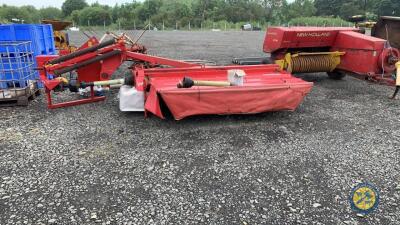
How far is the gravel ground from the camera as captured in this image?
252 cm

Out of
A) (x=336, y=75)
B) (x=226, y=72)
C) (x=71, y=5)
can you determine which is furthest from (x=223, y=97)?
(x=71, y=5)

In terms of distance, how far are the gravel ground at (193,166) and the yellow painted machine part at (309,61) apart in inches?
70.7

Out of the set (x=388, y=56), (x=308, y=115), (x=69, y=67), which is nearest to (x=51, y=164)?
(x=69, y=67)

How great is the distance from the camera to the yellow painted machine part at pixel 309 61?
6.40 meters

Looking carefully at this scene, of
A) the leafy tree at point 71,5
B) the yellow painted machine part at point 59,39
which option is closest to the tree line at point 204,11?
the leafy tree at point 71,5

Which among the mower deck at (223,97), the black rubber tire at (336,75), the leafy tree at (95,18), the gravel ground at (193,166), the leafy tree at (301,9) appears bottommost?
the gravel ground at (193,166)

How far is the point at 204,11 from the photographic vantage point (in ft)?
201

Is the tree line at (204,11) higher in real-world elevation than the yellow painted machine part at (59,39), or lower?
higher

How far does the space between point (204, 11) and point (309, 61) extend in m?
57.6

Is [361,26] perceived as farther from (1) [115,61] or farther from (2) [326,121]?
(1) [115,61]

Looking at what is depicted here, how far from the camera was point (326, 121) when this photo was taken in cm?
450

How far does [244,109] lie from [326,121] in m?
1.22

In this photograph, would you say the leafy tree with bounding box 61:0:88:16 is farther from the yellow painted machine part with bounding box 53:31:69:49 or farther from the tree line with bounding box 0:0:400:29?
the yellow painted machine part with bounding box 53:31:69:49

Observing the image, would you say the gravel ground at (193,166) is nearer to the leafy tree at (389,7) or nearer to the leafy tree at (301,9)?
the leafy tree at (389,7)
